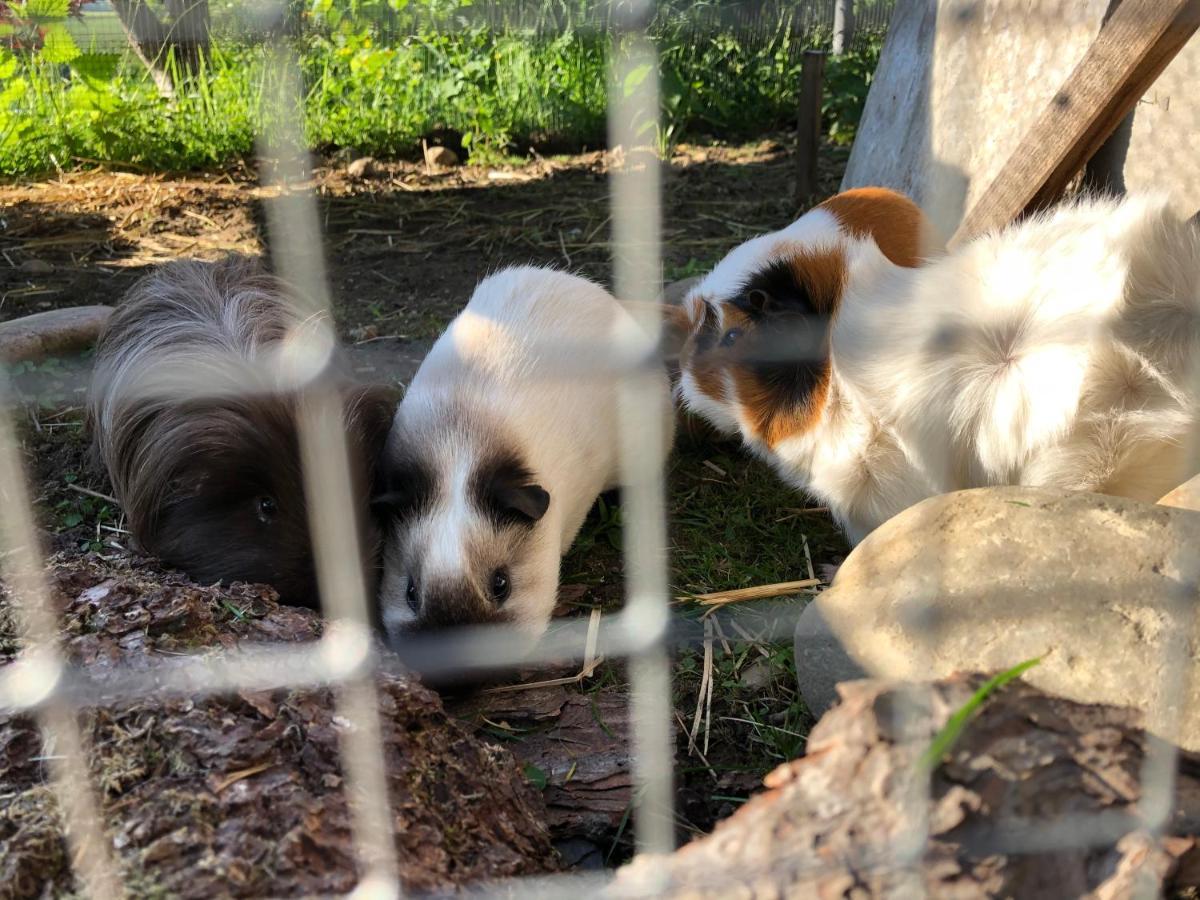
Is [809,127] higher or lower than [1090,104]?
lower

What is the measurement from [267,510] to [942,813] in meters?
1.19

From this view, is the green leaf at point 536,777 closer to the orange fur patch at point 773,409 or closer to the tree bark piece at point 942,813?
Result: the tree bark piece at point 942,813

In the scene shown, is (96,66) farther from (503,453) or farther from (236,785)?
(236,785)

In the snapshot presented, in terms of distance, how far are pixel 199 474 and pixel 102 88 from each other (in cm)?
250

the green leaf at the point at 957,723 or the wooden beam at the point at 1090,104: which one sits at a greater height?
the wooden beam at the point at 1090,104

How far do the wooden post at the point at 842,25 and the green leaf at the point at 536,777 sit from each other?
106 inches

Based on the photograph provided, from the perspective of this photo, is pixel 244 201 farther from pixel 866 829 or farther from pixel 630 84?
pixel 866 829

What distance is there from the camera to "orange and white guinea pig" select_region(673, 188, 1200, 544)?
1.67 m

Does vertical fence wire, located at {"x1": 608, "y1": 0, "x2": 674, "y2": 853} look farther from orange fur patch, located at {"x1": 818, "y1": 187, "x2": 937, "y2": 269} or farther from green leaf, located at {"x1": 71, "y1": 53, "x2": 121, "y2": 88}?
green leaf, located at {"x1": 71, "y1": 53, "x2": 121, "y2": 88}

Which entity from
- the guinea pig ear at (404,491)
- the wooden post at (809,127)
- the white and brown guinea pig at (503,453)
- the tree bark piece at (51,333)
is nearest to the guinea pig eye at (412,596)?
the white and brown guinea pig at (503,453)

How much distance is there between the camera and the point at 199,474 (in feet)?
5.81

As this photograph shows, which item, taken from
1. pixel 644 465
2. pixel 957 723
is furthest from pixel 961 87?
pixel 957 723

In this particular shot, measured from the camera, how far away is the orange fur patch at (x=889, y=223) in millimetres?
2301

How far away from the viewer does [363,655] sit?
1.37 meters
